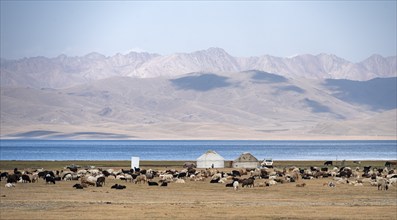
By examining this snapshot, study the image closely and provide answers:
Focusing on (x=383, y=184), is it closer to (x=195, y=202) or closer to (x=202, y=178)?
(x=202, y=178)

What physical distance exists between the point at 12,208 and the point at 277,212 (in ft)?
36.6

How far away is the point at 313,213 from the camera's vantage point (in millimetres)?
34219

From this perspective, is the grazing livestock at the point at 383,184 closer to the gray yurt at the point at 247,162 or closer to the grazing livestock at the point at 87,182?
the grazing livestock at the point at 87,182

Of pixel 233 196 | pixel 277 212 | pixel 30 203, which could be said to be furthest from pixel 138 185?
pixel 277 212

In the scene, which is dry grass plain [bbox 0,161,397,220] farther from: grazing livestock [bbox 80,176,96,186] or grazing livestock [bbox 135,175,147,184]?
grazing livestock [bbox 135,175,147,184]

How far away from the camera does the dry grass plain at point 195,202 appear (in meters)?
33.1

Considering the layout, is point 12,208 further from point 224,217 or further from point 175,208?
point 224,217

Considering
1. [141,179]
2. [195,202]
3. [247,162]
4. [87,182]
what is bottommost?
[195,202]

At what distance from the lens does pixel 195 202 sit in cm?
3931

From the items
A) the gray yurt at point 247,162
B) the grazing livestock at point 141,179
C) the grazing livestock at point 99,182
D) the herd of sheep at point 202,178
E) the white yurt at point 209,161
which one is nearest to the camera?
the grazing livestock at point 99,182

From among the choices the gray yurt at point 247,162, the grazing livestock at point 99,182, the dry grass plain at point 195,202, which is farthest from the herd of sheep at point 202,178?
the gray yurt at point 247,162

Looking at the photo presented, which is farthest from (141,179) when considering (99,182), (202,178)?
(99,182)

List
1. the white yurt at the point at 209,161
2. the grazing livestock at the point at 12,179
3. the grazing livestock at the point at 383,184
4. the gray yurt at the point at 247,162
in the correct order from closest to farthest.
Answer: the grazing livestock at the point at 383,184
the grazing livestock at the point at 12,179
the white yurt at the point at 209,161
the gray yurt at the point at 247,162

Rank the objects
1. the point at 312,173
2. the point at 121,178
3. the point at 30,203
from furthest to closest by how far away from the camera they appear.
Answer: the point at 312,173
the point at 121,178
the point at 30,203
